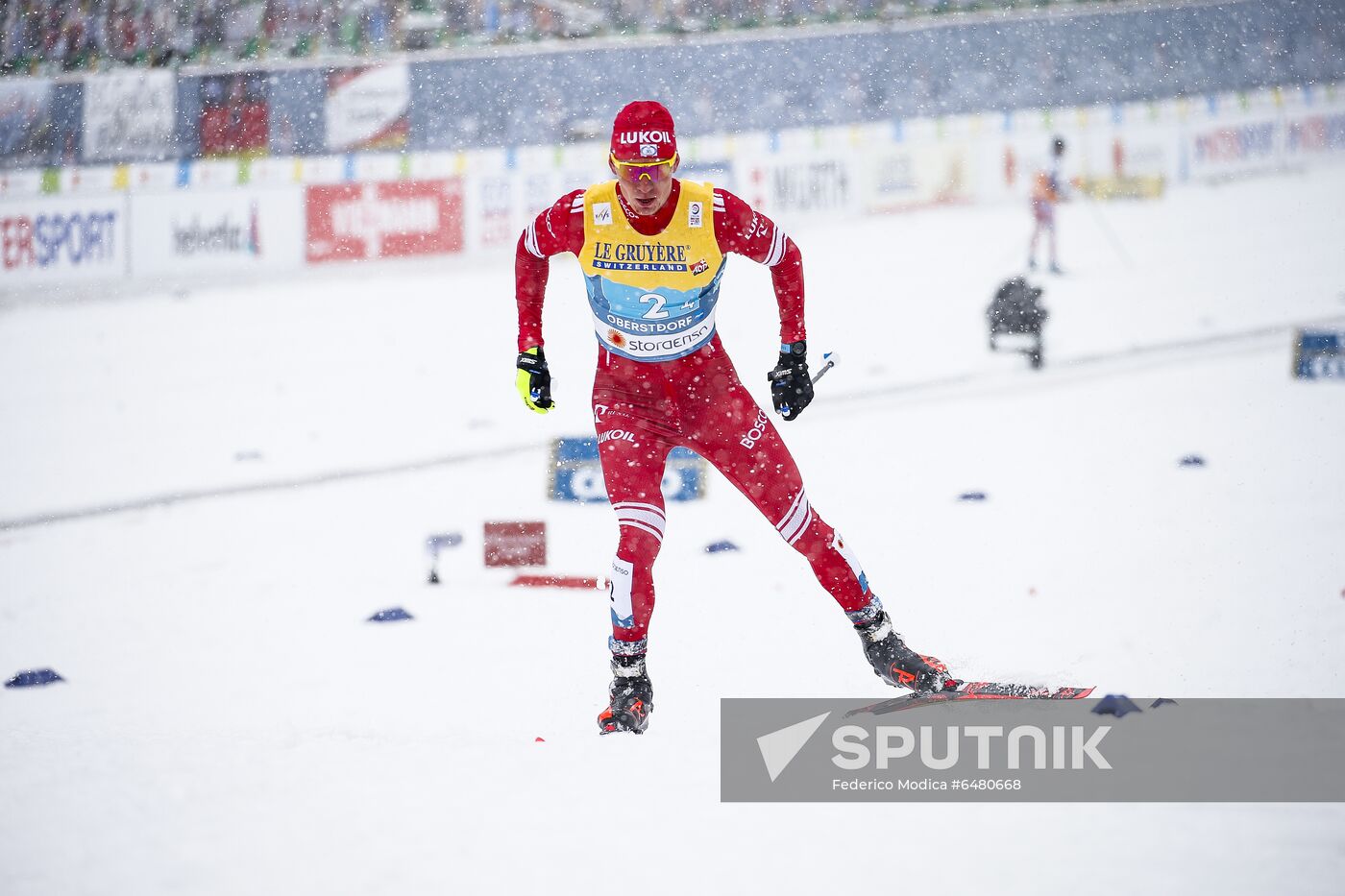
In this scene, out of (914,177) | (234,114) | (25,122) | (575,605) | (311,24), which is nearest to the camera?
(575,605)

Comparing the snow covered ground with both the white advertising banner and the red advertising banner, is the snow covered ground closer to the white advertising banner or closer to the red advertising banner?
the white advertising banner

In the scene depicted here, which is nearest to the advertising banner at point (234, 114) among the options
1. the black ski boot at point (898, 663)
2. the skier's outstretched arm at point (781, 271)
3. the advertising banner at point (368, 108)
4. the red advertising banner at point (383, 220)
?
the advertising banner at point (368, 108)

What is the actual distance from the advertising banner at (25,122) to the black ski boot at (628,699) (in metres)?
18.5

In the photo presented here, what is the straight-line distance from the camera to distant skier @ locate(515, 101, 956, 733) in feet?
16.1

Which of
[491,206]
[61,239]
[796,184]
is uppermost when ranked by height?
[796,184]

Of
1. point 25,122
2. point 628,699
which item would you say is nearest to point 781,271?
point 628,699

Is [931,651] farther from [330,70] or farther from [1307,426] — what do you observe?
[330,70]

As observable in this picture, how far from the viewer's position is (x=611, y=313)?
509 cm

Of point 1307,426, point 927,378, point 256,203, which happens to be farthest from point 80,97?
point 1307,426

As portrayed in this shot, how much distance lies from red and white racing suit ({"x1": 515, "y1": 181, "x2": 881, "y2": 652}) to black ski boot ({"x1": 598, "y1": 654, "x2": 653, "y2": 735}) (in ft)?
→ 0.22

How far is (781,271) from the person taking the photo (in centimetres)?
517

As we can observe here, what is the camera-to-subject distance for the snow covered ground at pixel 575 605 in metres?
3.98

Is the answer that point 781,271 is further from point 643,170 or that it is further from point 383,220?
point 383,220

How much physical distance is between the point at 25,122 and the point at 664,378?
1895 cm
